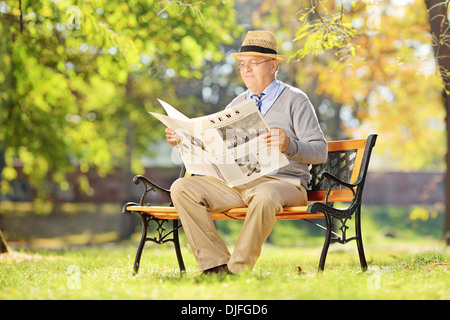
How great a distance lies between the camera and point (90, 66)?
10.9m

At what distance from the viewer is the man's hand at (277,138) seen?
410 cm

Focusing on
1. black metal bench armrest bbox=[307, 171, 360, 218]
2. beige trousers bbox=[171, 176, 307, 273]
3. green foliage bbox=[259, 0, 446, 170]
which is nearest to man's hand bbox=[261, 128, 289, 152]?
beige trousers bbox=[171, 176, 307, 273]

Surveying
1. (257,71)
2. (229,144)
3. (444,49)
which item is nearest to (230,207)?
(229,144)

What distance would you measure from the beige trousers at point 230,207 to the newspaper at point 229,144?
16 centimetres

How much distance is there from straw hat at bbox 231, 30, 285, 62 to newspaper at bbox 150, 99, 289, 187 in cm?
71

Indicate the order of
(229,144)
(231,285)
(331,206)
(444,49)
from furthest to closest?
(444,49) < (331,206) < (229,144) < (231,285)

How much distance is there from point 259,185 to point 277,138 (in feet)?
1.38

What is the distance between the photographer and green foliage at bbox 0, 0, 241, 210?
7.91 m

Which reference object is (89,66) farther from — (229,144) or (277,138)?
(277,138)

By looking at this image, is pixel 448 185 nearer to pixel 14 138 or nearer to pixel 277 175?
pixel 277 175

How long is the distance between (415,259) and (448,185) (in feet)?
12.9

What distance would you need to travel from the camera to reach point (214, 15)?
28.5 feet

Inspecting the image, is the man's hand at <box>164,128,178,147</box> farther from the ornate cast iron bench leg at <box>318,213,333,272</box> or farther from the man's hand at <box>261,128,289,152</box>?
the ornate cast iron bench leg at <box>318,213,333,272</box>

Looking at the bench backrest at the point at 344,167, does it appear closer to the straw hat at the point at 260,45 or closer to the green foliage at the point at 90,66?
the straw hat at the point at 260,45
